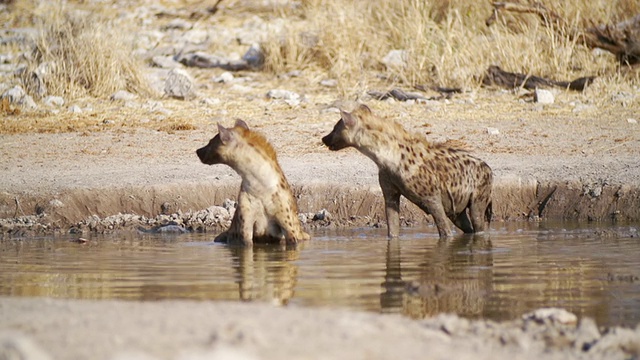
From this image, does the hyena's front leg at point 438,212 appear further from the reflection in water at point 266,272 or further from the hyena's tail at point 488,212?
the reflection in water at point 266,272

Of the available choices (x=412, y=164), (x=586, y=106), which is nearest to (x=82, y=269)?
(x=412, y=164)

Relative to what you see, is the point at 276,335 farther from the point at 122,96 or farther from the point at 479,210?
the point at 122,96

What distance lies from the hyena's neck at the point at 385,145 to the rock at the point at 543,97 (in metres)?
4.77

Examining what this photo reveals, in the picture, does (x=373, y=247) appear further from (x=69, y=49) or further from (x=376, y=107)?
(x=69, y=49)

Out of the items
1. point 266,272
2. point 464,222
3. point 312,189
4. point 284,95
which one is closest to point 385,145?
point 464,222

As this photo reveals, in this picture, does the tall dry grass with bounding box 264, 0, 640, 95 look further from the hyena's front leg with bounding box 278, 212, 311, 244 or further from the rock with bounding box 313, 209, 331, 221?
the hyena's front leg with bounding box 278, 212, 311, 244

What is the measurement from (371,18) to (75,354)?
11.8 metres

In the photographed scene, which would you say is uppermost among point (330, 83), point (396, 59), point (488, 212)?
Result: point (396, 59)

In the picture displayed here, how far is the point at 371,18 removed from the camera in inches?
595

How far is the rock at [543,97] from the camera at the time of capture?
12.6 meters

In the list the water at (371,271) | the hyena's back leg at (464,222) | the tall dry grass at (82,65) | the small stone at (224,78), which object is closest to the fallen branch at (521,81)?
the small stone at (224,78)

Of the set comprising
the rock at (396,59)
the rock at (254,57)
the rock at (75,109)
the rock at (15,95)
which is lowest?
the rock at (75,109)

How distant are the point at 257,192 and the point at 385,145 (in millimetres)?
1005

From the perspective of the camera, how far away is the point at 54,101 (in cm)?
1282
